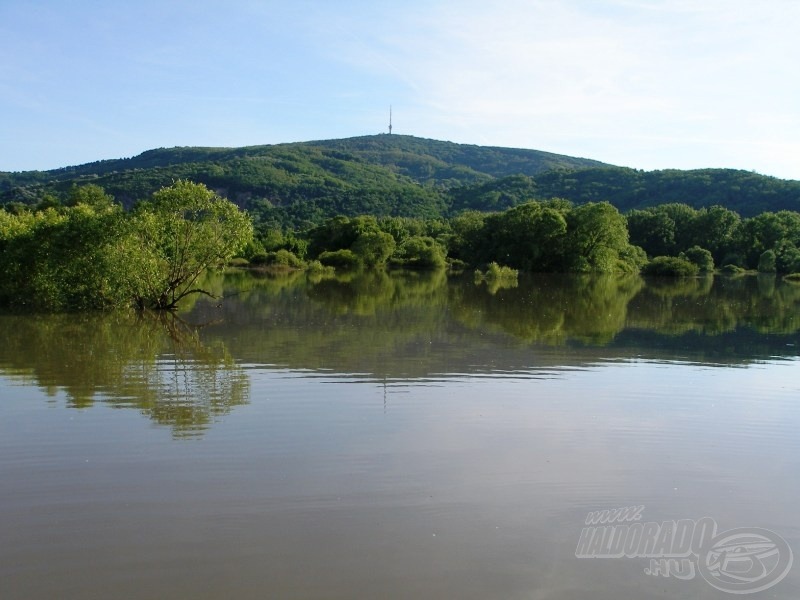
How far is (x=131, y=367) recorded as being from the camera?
15516mm

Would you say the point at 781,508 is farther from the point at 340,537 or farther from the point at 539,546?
the point at 340,537

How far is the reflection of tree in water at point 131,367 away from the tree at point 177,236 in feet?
12.2

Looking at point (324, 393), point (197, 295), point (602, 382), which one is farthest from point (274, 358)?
point (197, 295)

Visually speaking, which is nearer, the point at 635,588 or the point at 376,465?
the point at 635,588

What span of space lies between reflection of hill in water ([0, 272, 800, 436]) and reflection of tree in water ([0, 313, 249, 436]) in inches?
1.3

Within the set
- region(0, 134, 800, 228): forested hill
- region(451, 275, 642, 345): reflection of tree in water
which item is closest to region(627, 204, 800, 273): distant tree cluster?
region(0, 134, 800, 228): forested hill

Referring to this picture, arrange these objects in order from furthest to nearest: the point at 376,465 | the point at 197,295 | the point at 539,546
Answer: the point at 197,295 < the point at 376,465 < the point at 539,546

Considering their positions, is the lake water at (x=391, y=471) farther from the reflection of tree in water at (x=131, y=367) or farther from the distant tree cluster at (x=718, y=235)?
the distant tree cluster at (x=718, y=235)

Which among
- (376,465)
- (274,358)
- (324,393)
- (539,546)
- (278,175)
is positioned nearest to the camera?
(539,546)

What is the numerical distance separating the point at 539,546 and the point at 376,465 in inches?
107

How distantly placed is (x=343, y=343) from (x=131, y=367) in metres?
5.79

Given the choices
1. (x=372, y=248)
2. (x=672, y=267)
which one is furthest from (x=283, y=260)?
(x=672, y=267)

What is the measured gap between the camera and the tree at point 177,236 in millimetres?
26500

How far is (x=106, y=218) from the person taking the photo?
2573 cm
